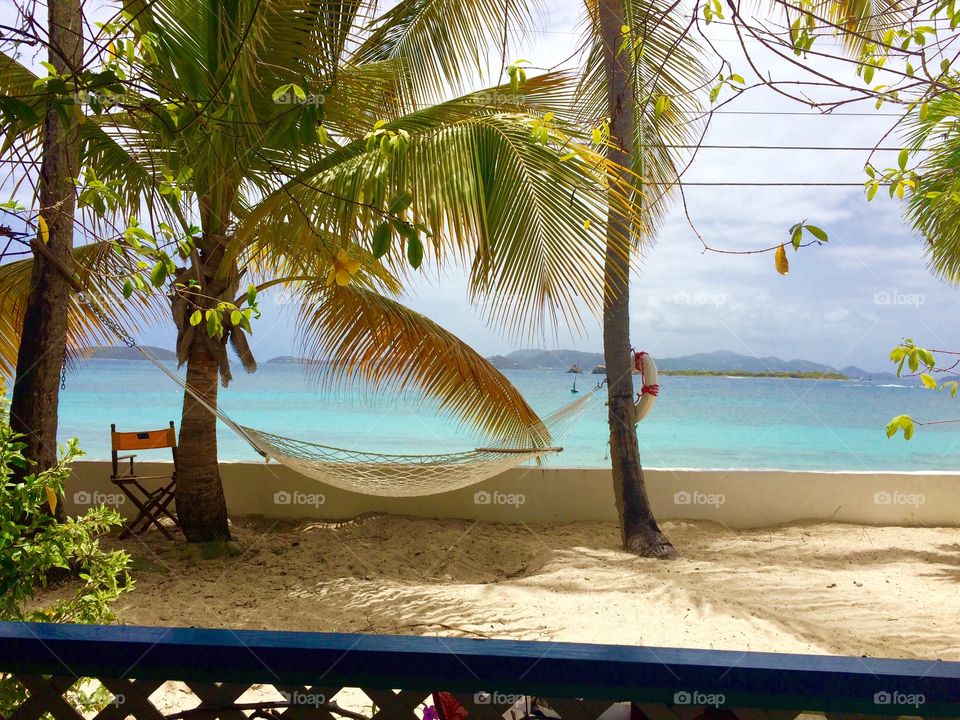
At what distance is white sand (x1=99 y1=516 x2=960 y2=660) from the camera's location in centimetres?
281

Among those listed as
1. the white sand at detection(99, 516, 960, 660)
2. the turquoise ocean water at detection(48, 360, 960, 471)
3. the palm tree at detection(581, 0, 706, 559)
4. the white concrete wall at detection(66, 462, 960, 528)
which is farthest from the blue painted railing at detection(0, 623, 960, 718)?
the turquoise ocean water at detection(48, 360, 960, 471)

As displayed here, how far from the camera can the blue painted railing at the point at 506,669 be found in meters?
0.60

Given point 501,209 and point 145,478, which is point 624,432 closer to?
point 501,209

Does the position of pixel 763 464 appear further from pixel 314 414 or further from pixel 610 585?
pixel 610 585

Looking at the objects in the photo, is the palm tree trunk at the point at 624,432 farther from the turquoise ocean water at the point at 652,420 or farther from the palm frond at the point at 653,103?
the turquoise ocean water at the point at 652,420

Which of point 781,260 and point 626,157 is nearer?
point 781,260

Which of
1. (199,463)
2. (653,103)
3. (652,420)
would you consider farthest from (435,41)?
(652,420)

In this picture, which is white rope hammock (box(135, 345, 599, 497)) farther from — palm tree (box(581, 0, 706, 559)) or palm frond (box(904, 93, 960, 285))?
palm frond (box(904, 93, 960, 285))

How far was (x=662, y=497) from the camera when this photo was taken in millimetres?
4715

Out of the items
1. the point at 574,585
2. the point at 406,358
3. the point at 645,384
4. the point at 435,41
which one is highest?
the point at 435,41

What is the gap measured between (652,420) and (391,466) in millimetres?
17192

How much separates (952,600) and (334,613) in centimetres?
280

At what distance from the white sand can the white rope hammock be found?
472mm

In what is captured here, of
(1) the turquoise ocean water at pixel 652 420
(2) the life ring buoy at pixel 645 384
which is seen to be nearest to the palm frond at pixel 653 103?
(2) the life ring buoy at pixel 645 384
